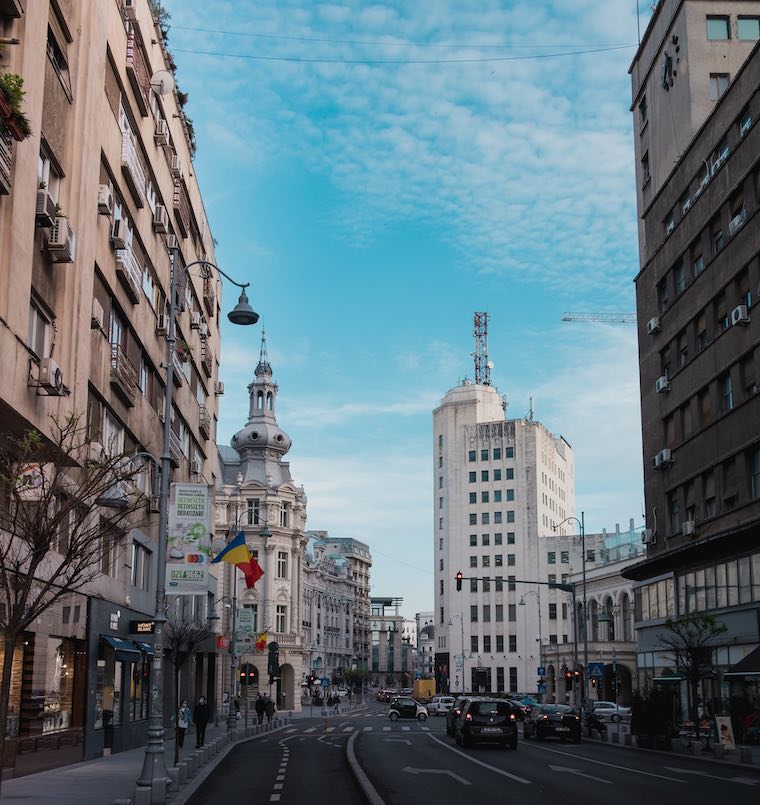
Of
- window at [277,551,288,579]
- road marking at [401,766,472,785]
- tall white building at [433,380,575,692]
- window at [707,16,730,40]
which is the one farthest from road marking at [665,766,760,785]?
tall white building at [433,380,575,692]

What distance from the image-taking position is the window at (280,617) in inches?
3784

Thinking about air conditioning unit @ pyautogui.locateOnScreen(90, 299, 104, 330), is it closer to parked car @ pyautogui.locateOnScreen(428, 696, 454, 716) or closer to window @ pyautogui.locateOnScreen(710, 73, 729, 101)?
window @ pyautogui.locateOnScreen(710, 73, 729, 101)

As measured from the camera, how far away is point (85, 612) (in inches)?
1088

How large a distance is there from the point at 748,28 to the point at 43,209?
3604 cm

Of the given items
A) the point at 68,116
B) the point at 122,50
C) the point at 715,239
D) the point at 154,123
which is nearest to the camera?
the point at 68,116

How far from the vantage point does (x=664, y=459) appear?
4528 cm

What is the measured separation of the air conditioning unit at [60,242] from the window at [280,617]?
254ft

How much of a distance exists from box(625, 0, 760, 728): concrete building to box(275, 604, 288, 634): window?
52.6 m

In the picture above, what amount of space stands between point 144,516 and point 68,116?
1442 centimetres

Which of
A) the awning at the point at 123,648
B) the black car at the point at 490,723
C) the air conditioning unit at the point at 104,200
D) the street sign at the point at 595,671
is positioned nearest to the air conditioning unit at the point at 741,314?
the black car at the point at 490,723

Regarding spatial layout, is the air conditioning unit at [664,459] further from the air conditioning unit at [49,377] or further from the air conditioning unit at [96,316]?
the air conditioning unit at [49,377]

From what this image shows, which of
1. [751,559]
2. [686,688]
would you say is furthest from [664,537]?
[751,559]

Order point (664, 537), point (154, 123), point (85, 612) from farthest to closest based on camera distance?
point (664, 537), point (154, 123), point (85, 612)

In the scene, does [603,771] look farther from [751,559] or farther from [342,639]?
[342,639]
